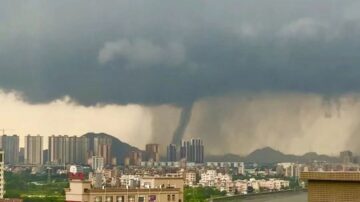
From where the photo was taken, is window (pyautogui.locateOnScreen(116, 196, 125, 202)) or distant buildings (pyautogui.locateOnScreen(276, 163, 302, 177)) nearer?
window (pyautogui.locateOnScreen(116, 196, 125, 202))

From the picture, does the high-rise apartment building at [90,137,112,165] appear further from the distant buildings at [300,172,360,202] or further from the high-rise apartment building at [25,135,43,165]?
the distant buildings at [300,172,360,202]

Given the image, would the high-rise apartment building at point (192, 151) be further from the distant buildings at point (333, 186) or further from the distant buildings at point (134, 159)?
the distant buildings at point (333, 186)

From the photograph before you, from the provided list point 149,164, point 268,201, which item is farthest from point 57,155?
point 268,201

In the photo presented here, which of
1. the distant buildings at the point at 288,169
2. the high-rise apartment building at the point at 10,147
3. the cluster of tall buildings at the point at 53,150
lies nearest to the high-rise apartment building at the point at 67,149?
the cluster of tall buildings at the point at 53,150

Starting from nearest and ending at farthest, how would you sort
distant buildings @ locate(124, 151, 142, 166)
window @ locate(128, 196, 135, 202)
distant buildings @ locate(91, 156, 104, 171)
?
window @ locate(128, 196, 135, 202) < distant buildings @ locate(91, 156, 104, 171) < distant buildings @ locate(124, 151, 142, 166)

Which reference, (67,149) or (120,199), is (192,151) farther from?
(120,199)

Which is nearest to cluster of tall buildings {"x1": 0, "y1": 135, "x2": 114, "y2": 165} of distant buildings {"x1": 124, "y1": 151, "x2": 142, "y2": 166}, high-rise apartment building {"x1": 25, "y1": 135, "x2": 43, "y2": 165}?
high-rise apartment building {"x1": 25, "y1": 135, "x2": 43, "y2": 165}

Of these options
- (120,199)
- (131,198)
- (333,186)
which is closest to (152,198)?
(131,198)
